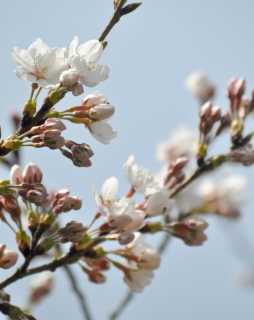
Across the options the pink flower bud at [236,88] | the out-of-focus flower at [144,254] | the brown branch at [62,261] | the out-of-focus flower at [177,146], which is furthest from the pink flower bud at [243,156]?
the out-of-focus flower at [177,146]

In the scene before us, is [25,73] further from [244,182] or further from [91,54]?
[244,182]

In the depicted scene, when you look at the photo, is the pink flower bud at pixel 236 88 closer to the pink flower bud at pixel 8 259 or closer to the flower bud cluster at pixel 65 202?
the flower bud cluster at pixel 65 202

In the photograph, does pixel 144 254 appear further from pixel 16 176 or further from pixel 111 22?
pixel 111 22

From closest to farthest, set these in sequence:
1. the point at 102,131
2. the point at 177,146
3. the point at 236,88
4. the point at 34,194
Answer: the point at 34,194 → the point at 102,131 → the point at 236,88 → the point at 177,146

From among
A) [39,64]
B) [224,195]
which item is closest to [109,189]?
[39,64]

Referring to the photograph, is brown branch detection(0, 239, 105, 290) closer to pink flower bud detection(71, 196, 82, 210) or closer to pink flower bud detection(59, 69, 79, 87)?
pink flower bud detection(71, 196, 82, 210)

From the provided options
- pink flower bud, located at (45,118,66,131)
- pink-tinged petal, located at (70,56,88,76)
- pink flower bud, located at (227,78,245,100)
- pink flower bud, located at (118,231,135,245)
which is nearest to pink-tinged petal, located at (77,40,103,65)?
pink-tinged petal, located at (70,56,88,76)
